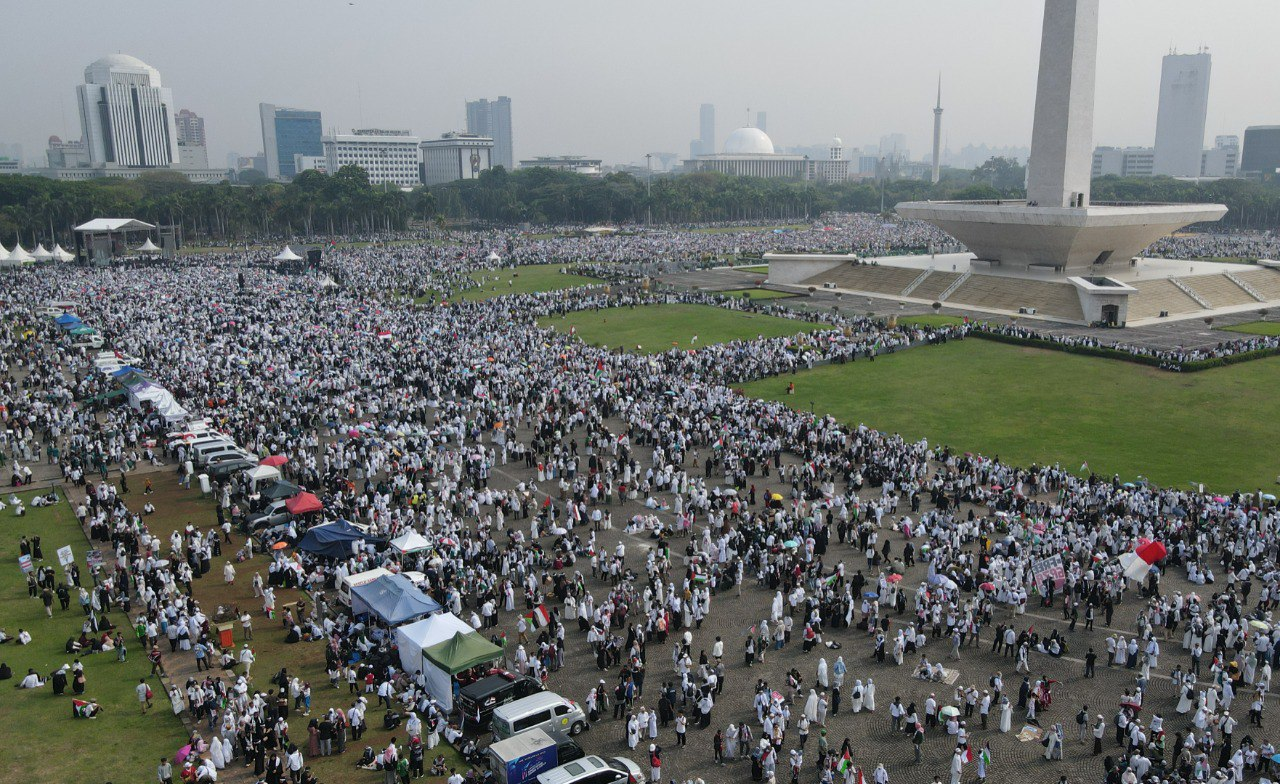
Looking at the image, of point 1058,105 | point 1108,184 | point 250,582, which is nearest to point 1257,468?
point 250,582

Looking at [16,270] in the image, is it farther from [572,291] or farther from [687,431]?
[687,431]

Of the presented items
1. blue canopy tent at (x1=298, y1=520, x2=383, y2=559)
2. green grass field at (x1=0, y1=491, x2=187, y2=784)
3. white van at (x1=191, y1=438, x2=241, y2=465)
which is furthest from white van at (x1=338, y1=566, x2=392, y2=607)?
white van at (x1=191, y1=438, x2=241, y2=465)

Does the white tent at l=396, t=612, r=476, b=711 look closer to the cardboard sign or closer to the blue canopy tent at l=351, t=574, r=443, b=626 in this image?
the blue canopy tent at l=351, t=574, r=443, b=626

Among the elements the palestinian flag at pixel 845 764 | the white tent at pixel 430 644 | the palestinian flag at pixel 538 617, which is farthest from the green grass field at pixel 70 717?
the palestinian flag at pixel 845 764

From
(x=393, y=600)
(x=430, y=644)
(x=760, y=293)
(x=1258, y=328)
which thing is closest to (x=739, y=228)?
(x=760, y=293)

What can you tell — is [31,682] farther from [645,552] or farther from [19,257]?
[19,257]

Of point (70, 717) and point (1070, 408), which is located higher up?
point (1070, 408)

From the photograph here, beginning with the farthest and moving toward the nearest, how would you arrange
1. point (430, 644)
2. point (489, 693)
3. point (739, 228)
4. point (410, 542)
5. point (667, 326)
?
point (739, 228) < point (667, 326) < point (410, 542) < point (430, 644) < point (489, 693)

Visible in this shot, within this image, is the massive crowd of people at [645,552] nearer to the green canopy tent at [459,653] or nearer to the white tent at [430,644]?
the white tent at [430,644]
